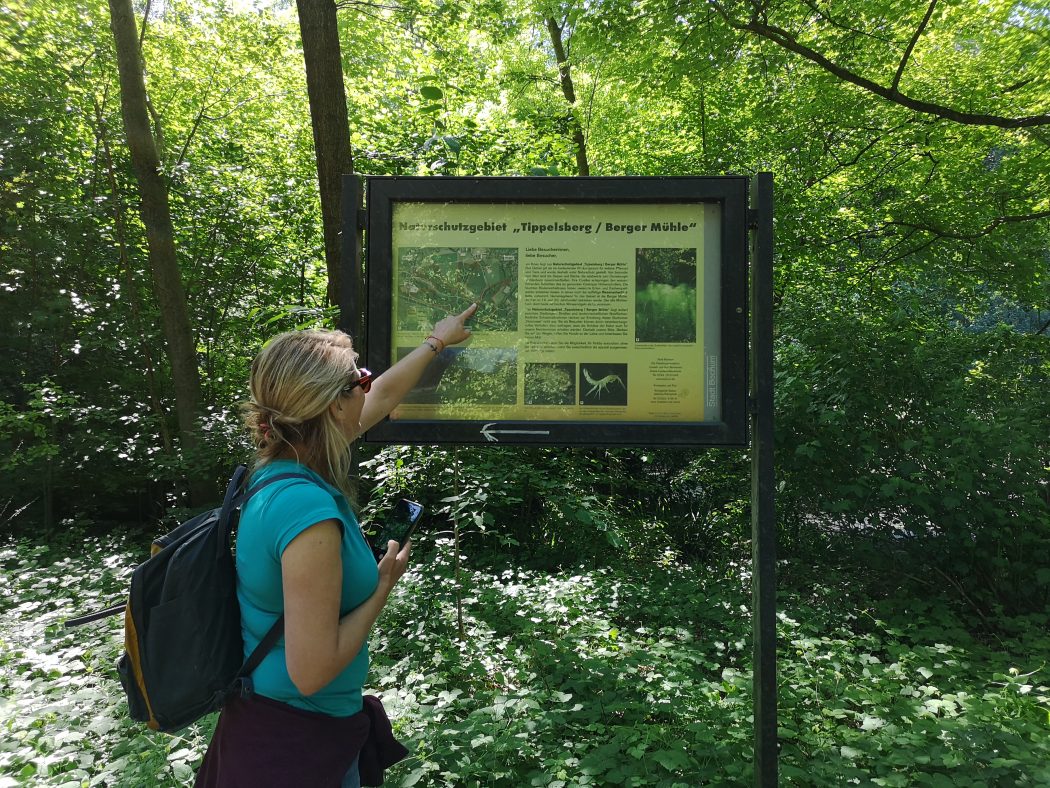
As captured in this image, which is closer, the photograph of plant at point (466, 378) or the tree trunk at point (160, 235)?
the photograph of plant at point (466, 378)

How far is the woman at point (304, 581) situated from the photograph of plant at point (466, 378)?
0.85 meters

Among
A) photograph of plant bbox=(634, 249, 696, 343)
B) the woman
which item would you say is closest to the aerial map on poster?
photograph of plant bbox=(634, 249, 696, 343)

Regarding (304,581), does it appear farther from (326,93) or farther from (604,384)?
(326,93)

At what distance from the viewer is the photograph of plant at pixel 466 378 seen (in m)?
2.58

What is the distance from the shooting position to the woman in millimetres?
1421

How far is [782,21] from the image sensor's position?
7.44 metres

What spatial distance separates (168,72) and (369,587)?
13.8m

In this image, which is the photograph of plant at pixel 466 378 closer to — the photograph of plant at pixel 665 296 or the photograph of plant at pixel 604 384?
the photograph of plant at pixel 604 384

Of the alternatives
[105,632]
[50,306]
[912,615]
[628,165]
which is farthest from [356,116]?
[912,615]

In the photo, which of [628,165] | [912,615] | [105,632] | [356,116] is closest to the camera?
[105,632]

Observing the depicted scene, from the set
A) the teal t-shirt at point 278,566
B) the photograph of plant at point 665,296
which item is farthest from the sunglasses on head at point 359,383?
the photograph of plant at point 665,296

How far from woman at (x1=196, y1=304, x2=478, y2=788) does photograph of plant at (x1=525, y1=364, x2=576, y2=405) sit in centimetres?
92

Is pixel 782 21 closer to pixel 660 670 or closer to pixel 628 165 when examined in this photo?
pixel 628 165

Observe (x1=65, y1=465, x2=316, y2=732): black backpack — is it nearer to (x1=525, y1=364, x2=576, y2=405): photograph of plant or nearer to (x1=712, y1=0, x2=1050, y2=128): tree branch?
(x1=525, y1=364, x2=576, y2=405): photograph of plant
